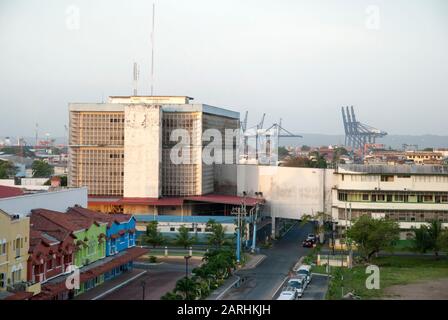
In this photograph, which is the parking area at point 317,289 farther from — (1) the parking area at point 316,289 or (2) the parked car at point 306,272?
(2) the parked car at point 306,272

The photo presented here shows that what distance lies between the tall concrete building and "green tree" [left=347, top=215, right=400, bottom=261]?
818 centimetres

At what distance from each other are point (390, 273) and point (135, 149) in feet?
36.4

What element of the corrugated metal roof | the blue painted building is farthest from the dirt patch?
the corrugated metal roof

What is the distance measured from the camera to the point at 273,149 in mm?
70062

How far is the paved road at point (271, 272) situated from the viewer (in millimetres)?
12836

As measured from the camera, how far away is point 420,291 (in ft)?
40.7

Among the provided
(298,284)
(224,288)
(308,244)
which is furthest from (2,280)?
(308,244)

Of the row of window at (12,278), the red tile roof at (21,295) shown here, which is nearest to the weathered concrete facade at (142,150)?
the row of window at (12,278)

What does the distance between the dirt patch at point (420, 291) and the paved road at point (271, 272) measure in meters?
2.23

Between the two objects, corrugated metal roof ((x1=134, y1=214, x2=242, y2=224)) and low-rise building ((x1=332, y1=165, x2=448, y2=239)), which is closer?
low-rise building ((x1=332, y1=165, x2=448, y2=239))

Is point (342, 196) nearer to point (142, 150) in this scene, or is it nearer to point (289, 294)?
point (142, 150)

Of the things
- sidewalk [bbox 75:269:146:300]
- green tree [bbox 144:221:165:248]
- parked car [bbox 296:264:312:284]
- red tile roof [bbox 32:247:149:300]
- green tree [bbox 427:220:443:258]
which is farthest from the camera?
green tree [bbox 144:221:165:248]

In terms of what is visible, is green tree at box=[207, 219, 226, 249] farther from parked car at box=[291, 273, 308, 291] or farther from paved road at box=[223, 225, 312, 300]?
parked car at box=[291, 273, 308, 291]

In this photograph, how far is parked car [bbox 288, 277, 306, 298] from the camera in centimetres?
1261
